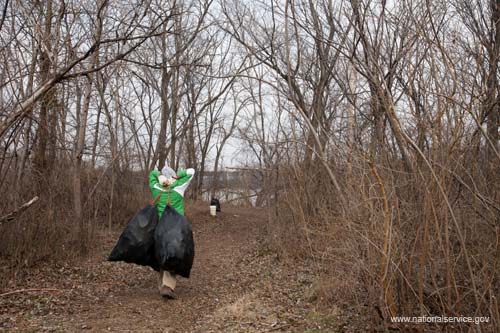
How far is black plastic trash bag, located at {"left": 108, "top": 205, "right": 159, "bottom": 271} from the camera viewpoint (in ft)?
19.6

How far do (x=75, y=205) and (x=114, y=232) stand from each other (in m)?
2.95

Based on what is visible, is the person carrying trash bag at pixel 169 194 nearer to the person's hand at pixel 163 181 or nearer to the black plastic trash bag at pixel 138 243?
the person's hand at pixel 163 181

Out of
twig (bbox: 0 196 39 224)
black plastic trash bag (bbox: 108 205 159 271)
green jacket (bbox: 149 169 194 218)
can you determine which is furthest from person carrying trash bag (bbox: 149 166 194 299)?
twig (bbox: 0 196 39 224)

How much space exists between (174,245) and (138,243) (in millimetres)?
502

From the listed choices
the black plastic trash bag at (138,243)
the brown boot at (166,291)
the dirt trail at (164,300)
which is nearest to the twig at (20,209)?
the dirt trail at (164,300)

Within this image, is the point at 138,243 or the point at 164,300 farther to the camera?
the point at 164,300

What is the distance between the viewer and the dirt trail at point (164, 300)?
16.6ft

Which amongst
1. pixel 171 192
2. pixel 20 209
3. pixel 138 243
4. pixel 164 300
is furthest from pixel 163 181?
pixel 20 209

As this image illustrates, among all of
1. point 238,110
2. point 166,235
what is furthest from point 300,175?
point 238,110

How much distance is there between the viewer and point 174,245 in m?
5.88

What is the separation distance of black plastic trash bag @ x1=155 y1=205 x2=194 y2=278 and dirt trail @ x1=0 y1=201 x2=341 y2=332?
53 cm

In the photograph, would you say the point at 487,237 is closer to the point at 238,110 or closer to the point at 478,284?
the point at 478,284

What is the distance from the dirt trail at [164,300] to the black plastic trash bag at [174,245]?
0.53 meters

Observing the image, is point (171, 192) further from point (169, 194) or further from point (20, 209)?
point (20, 209)
